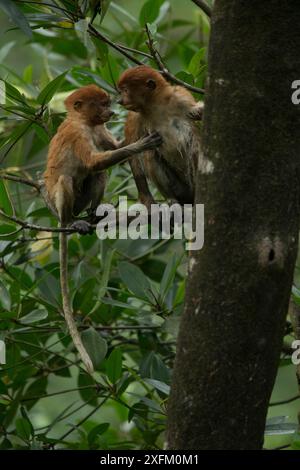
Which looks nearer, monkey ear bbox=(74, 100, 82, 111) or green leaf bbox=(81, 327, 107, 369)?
green leaf bbox=(81, 327, 107, 369)

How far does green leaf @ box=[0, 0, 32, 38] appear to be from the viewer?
2.49 meters

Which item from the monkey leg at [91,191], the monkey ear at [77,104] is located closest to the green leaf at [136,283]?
the monkey leg at [91,191]

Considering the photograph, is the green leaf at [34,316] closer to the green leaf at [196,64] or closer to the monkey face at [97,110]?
the monkey face at [97,110]

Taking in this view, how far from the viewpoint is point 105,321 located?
393 cm

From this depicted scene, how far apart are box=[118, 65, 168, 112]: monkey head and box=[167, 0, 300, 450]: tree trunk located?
1384 millimetres

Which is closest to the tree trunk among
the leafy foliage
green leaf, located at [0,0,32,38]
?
green leaf, located at [0,0,32,38]

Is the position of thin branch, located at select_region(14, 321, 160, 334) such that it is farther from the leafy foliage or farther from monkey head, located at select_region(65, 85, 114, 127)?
monkey head, located at select_region(65, 85, 114, 127)

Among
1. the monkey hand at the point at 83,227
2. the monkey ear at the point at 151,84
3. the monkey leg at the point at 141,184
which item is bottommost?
the monkey hand at the point at 83,227

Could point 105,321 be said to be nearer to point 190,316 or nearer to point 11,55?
point 190,316

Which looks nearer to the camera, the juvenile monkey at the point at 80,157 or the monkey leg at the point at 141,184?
the monkey leg at the point at 141,184

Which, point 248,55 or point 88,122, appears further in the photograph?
point 88,122

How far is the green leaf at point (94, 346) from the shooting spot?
338 centimetres
